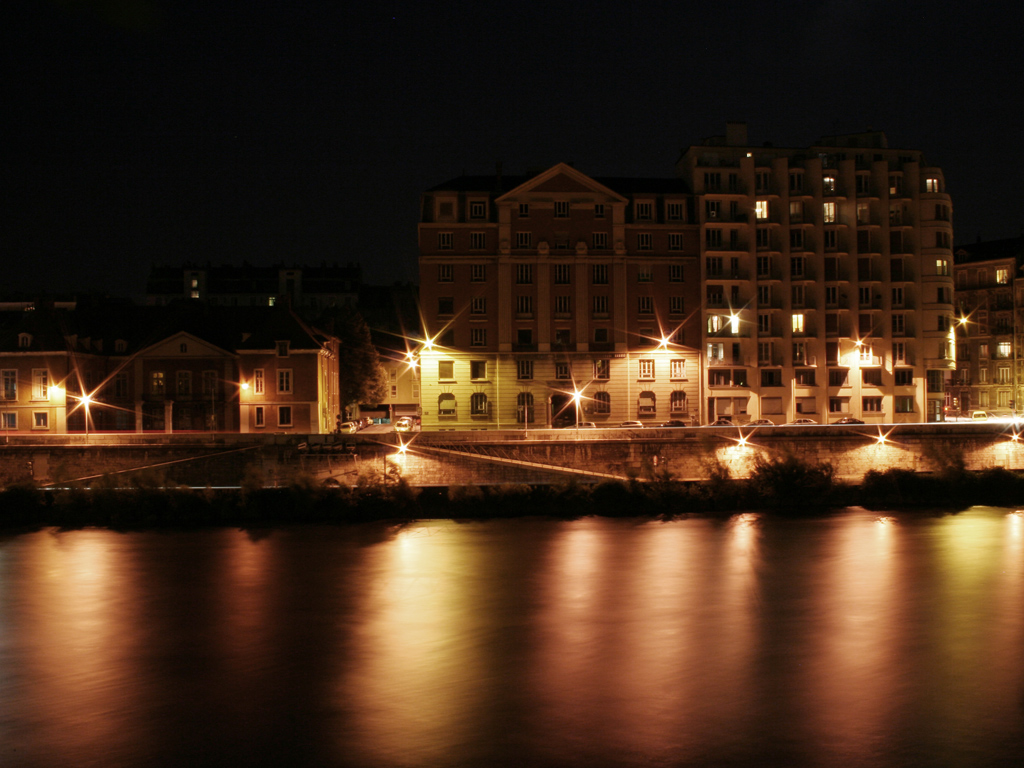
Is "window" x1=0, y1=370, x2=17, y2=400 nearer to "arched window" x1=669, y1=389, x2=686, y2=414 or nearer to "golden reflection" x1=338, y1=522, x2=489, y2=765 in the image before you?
"golden reflection" x1=338, y1=522, x2=489, y2=765

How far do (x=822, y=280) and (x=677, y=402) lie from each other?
12.5 meters

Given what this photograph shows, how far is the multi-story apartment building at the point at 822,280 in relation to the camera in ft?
180

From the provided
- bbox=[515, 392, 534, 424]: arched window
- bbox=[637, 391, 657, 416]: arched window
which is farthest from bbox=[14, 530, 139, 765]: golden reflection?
bbox=[637, 391, 657, 416]: arched window

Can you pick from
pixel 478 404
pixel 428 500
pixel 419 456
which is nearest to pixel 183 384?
pixel 478 404

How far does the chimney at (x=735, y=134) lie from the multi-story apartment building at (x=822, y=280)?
0.06 m

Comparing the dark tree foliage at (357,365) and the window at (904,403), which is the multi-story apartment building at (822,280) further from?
the dark tree foliage at (357,365)

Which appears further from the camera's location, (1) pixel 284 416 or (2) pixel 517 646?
(1) pixel 284 416

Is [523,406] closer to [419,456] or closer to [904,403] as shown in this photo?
[419,456]

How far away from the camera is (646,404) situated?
172 ft

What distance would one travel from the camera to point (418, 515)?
3606 centimetres

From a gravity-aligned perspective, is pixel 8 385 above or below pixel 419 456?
above

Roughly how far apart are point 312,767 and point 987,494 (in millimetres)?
33582

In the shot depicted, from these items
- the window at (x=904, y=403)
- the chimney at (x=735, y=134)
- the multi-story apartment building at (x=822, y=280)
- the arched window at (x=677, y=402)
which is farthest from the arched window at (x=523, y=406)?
the window at (x=904, y=403)

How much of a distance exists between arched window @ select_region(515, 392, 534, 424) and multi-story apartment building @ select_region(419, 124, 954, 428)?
0.28ft
